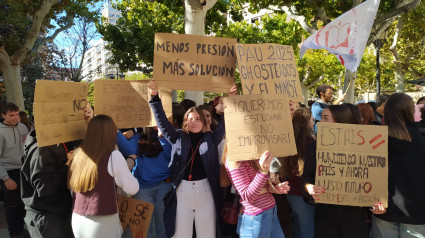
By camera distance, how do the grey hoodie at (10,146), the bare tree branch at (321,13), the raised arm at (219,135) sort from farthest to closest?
the bare tree branch at (321,13)
the grey hoodie at (10,146)
the raised arm at (219,135)

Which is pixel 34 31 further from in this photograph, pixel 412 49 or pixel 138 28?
pixel 412 49

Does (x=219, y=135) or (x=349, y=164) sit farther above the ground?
(x=219, y=135)

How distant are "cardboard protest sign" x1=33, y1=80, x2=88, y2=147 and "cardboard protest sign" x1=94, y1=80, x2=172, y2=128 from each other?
41 cm

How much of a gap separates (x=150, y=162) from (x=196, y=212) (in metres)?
0.97

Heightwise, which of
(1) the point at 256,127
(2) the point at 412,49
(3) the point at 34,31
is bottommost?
(1) the point at 256,127

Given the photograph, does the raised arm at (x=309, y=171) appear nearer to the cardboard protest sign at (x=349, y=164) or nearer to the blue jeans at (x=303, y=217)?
the cardboard protest sign at (x=349, y=164)

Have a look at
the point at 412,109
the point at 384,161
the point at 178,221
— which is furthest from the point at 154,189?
the point at 412,109

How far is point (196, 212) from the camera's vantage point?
3.19 meters

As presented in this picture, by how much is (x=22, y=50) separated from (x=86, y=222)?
10296mm

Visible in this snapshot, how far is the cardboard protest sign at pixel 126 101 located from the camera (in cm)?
383

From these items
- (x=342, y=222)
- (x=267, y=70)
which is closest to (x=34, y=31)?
(x=267, y=70)

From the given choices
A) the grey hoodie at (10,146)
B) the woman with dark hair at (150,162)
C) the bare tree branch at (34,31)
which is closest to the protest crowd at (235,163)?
the woman with dark hair at (150,162)

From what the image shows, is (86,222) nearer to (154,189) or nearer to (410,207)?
(154,189)

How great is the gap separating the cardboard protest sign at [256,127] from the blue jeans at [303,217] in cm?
90
